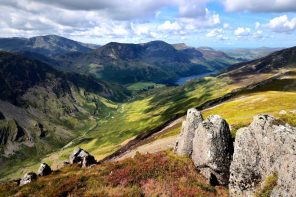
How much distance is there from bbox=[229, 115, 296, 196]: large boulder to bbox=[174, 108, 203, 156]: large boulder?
481 inches

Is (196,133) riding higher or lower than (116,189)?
higher

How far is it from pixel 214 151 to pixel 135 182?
10.3 m

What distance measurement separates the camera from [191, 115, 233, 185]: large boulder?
4181cm

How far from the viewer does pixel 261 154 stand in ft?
117

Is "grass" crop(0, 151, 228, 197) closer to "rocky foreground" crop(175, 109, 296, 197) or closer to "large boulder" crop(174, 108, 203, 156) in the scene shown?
"large boulder" crop(174, 108, 203, 156)

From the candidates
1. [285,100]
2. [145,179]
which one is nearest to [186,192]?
[145,179]

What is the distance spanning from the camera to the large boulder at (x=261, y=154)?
32287 mm

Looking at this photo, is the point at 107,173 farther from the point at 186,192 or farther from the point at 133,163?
the point at 186,192

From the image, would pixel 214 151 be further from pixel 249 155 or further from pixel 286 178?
pixel 286 178

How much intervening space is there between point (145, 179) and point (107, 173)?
23.6 feet

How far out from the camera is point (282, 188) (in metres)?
30.0

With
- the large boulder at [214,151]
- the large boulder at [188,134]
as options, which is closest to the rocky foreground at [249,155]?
the large boulder at [214,151]

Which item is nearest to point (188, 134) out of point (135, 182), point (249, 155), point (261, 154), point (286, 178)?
point (135, 182)

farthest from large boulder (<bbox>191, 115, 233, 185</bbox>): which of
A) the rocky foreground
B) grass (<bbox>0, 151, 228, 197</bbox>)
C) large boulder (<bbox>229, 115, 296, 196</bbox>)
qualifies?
large boulder (<bbox>229, 115, 296, 196</bbox>)
